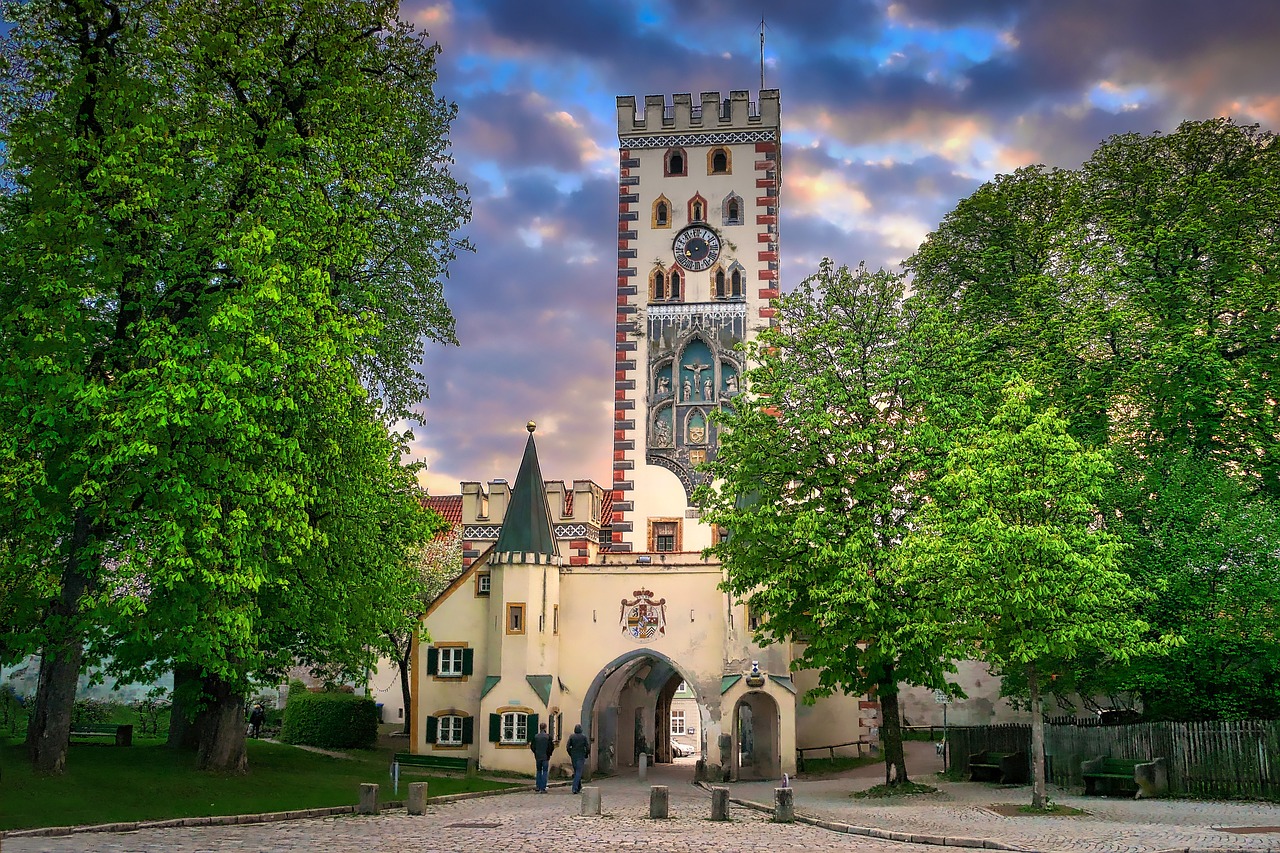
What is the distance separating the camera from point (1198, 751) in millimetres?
26797

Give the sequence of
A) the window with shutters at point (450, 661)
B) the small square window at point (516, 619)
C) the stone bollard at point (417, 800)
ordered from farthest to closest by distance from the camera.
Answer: the window with shutters at point (450, 661) → the small square window at point (516, 619) → the stone bollard at point (417, 800)

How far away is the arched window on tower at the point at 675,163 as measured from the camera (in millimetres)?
48188

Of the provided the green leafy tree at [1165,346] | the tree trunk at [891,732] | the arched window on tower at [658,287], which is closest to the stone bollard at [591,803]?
the tree trunk at [891,732]

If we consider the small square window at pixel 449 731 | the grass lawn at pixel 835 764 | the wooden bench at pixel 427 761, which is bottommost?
the grass lawn at pixel 835 764

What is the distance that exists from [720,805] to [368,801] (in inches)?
301

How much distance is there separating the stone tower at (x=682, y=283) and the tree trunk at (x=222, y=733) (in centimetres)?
1908

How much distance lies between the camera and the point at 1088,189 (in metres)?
37.1

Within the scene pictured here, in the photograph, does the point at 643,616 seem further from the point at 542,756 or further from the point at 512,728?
the point at 542,756

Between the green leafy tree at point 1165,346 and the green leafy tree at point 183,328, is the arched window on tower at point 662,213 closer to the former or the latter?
the green leafy tree at point 1165,346

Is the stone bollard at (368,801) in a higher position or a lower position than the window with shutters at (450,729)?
lower

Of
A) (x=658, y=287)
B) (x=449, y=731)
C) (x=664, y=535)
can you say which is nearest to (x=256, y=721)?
(x=449, y=731)

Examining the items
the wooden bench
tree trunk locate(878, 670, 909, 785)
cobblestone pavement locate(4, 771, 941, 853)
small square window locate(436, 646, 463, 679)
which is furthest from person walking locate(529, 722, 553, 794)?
small square window locate(436, 646, 463, 679)

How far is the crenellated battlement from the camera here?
159 feet

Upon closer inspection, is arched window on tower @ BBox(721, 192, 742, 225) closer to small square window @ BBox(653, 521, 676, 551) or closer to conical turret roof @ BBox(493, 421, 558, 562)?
small square window @ BBox(653, 521, 676, 551)
